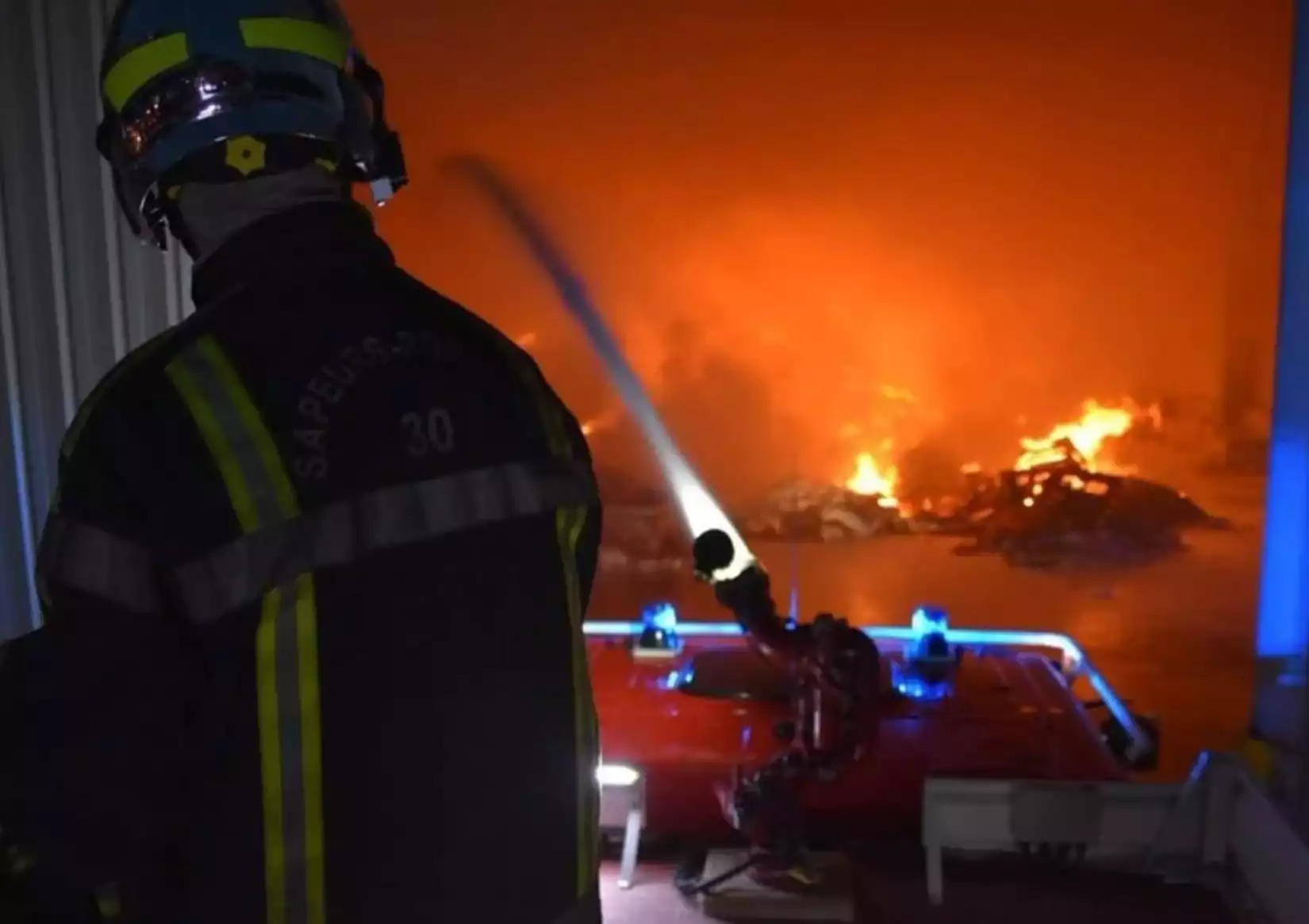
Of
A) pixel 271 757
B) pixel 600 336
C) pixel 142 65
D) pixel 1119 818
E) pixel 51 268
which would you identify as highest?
pixel 142 65

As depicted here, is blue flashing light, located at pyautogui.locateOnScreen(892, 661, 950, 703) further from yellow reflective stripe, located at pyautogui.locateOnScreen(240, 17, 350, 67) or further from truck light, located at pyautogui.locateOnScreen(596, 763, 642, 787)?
yellow reflective stripe, located at pyautogui.locateOnScreen(240, 17, 350, 67)

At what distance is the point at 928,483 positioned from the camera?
2.25 m

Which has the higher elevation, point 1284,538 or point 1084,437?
point 1084,437

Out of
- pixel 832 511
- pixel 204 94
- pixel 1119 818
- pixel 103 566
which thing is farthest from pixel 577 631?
pixel 832 511

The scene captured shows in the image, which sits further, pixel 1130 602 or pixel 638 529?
pixel 638 529

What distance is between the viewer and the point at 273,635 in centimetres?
78

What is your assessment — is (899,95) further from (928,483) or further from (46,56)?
(46,56)

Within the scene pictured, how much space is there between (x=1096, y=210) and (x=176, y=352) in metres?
1.73

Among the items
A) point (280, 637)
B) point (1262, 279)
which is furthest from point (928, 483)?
point (280, 637)

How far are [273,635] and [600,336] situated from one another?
1537 millimetres

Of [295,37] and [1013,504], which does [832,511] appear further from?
[295,37]

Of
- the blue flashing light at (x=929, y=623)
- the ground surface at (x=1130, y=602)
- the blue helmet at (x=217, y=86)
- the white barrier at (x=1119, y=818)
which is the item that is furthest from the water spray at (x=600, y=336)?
the blue helmet at (x=217, y=86)

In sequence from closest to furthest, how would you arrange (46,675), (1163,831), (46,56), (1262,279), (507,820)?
(46,675) → (507,820) → (46,56) → (1163,831) → (1262,279)

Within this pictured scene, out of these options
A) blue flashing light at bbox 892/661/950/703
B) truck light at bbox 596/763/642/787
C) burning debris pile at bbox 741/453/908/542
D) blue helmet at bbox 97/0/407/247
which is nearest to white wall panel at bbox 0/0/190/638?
blue helmet at bbox 97/0/407/247
